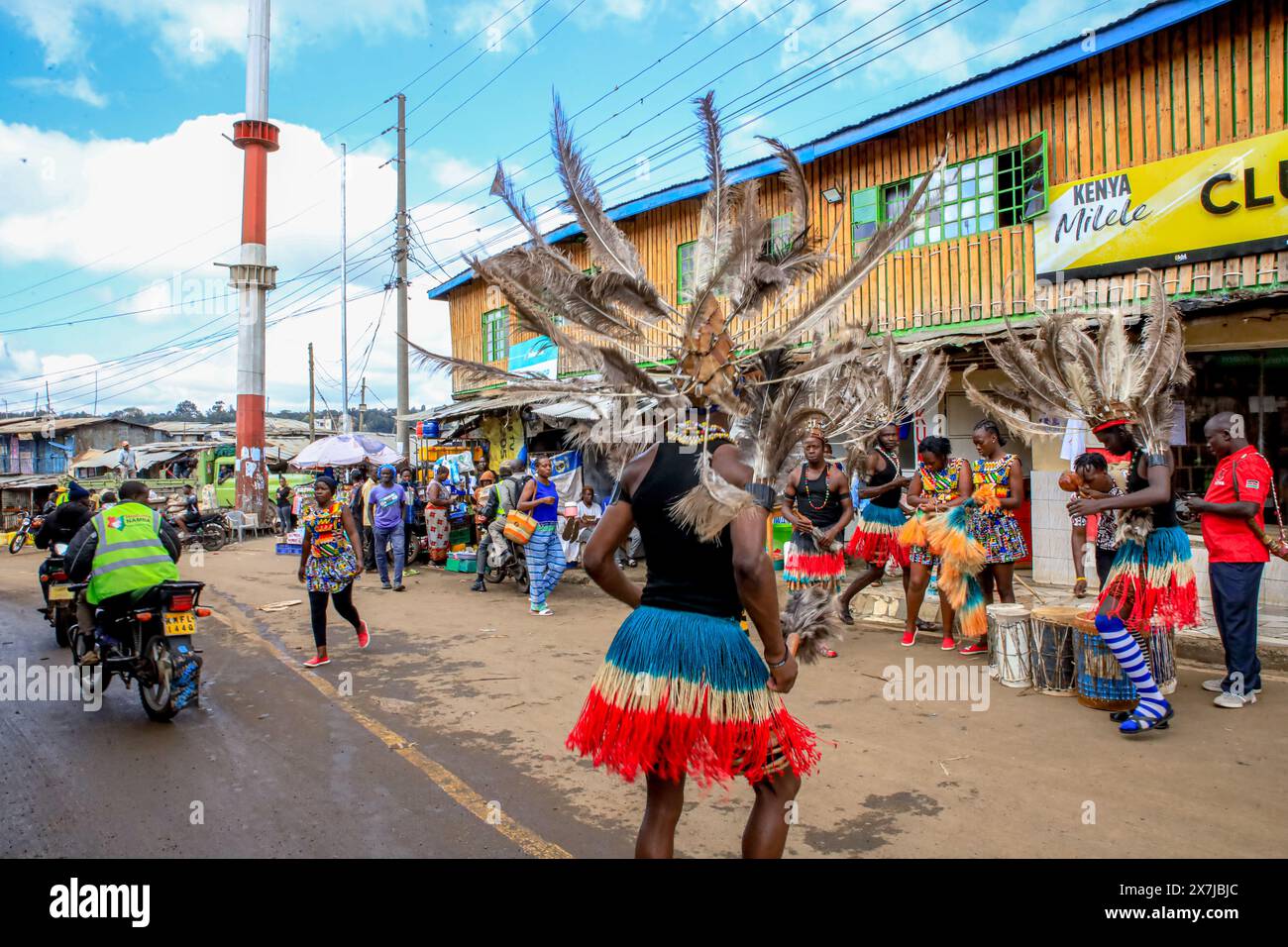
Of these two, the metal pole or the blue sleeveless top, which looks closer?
the blue sleeveless top

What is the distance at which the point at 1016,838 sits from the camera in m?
3.65

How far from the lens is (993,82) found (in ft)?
34.1

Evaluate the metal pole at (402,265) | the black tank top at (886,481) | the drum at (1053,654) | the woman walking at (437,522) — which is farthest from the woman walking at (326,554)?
the metal pole at (402,265)

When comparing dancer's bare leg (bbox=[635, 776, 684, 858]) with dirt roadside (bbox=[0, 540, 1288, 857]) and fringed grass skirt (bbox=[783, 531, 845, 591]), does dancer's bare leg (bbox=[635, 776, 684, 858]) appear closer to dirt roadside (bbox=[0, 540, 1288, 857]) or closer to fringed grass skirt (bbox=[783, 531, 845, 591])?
dirt roadside (bbox=[0, 540, 1288, 857])

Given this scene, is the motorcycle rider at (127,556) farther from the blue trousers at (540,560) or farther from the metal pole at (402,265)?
the metal pole at (402,265)

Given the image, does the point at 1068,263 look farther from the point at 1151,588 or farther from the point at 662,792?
the point at 662,792

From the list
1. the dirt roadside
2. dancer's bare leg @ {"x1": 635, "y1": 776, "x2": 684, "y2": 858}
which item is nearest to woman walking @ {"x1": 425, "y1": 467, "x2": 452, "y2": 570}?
the dirt roadside

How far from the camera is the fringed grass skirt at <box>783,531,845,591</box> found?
24.4 ft

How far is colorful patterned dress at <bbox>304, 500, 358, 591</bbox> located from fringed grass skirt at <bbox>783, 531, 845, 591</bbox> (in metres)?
3.87

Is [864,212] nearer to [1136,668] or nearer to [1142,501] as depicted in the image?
[1142,501]

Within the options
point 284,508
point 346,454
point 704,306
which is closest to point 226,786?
point 704,306

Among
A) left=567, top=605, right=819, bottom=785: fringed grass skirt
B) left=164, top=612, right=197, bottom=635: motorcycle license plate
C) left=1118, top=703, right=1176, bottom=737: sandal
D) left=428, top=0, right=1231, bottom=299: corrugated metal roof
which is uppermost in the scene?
left=428, top=0, right=1231, bottom=299: corrugated metal roof

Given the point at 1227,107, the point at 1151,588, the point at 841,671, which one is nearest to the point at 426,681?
the point at 841,671

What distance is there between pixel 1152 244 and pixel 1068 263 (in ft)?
3.04
